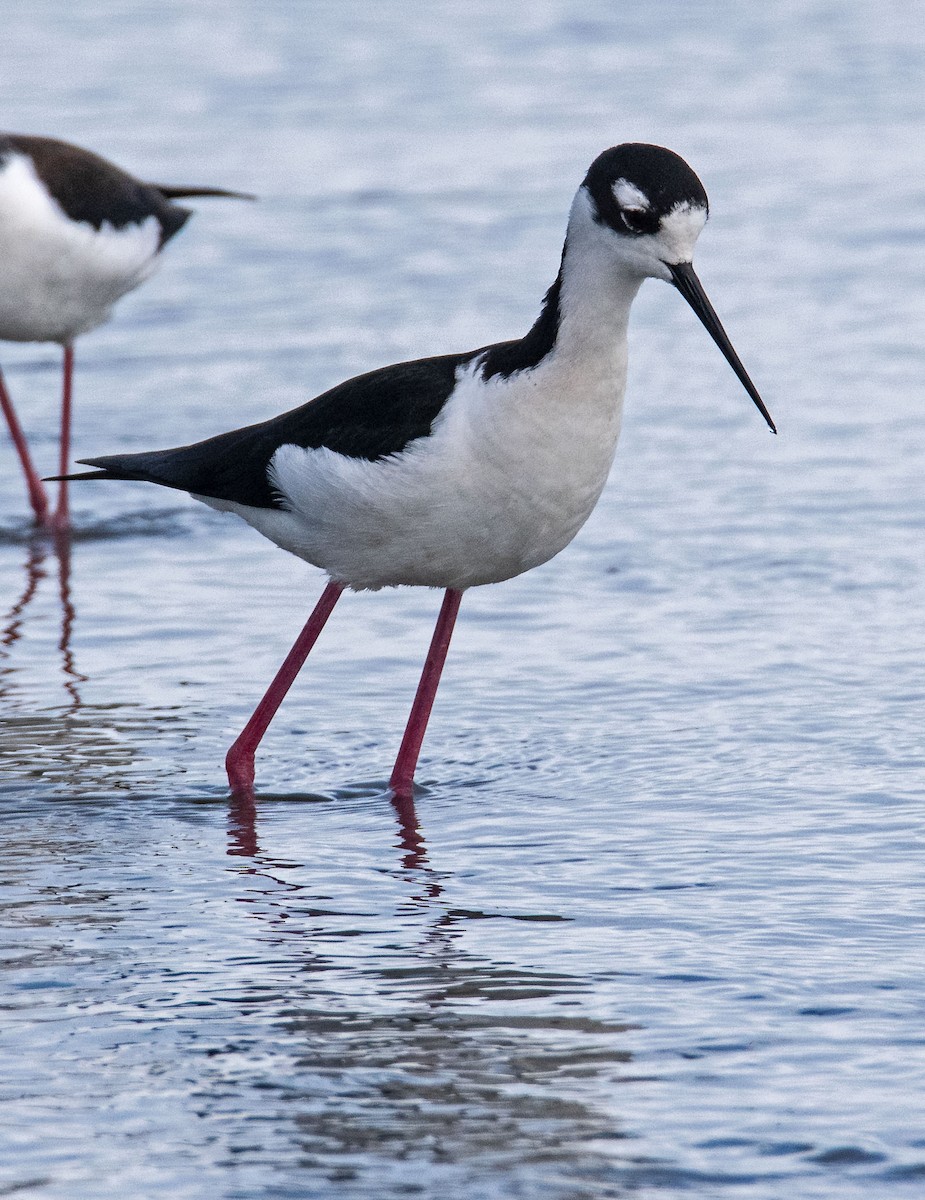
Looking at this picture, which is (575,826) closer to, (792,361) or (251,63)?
(792,361)

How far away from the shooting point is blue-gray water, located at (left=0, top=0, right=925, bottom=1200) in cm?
402

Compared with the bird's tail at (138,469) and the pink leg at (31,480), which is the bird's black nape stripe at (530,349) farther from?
Answer: the pink leg at (31,480)

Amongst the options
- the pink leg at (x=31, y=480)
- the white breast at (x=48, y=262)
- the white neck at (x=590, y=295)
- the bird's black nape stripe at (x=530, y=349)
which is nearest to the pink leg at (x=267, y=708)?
the bird's black nape stripe at (x=530, y=349)

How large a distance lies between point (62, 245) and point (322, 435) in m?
3.76

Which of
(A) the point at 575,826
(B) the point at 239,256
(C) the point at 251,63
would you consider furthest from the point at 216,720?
(C) the point at 251,63

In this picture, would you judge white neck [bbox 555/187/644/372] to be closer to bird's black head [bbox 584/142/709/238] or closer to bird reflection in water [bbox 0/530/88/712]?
bird's black head [bbox 584/142/709/238]

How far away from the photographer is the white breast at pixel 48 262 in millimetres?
9047

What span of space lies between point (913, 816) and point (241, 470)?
2029 mm

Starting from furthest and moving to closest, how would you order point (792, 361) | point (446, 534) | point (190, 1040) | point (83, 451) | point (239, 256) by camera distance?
point (239, 256)
point (792, 361)
point (83, 451)
point (446, 534)
point (190, 1040)

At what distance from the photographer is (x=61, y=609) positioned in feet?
26.2

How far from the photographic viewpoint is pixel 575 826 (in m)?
5.68

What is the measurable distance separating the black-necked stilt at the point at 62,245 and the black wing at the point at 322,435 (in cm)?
287

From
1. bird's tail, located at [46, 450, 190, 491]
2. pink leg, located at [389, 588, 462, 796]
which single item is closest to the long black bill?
pink leg, located at [389, 588, 462, 796]

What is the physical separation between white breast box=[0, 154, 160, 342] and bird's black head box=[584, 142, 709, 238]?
4.34m
